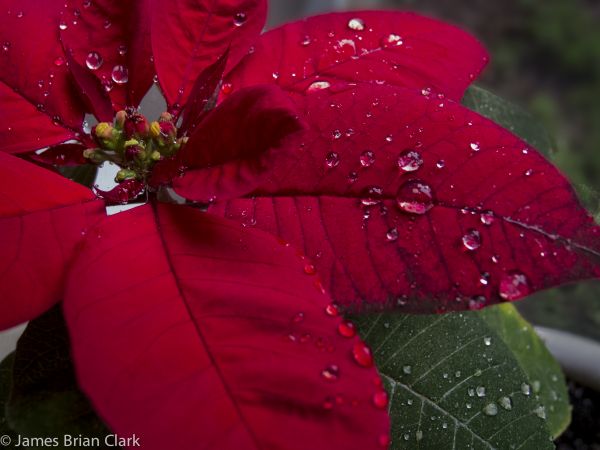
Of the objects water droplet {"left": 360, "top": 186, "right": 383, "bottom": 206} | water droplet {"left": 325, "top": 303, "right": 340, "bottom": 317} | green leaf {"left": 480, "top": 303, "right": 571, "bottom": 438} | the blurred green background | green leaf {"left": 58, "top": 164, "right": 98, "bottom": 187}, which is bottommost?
the blurred green background

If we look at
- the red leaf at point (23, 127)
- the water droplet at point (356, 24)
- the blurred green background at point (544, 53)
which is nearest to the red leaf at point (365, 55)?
the water droplet at point (356, 24)

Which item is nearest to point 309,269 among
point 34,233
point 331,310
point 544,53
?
point 331,310

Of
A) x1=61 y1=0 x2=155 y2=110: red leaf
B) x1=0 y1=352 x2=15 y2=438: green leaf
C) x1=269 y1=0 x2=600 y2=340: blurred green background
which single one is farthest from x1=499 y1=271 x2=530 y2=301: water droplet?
x1=269 y1=0 x2=600 y2=340: blurred green background

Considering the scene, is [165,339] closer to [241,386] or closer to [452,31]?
[241,386]

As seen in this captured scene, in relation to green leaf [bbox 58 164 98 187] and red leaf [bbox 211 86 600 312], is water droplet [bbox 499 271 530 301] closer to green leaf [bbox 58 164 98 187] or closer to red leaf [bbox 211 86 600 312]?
red leaf [bbox 211 86 600 312]

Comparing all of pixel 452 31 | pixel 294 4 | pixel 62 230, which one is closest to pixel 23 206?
pixel 62 230

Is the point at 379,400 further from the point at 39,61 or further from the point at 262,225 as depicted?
the point at 39,61
